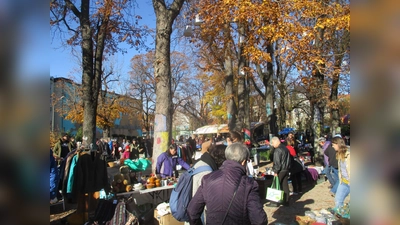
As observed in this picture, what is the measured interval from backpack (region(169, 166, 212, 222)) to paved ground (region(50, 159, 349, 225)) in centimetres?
326

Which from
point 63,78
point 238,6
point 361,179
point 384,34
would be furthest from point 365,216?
point 63,78

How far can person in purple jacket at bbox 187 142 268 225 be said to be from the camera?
2448 millimetres

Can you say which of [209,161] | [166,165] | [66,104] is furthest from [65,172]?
[66,104]

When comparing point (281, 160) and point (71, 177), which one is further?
point (281, 160)

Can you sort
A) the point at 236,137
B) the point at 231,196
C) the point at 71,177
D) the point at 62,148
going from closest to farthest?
the point at 231,196, the point at 71,177, the point at 236,137, the point at 62,148

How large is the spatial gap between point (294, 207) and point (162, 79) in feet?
15.8

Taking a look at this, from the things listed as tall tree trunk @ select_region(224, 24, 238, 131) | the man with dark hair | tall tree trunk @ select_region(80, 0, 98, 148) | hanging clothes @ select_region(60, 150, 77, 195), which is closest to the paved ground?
hanging clothes @ select_region(60, 150, 77, 195)

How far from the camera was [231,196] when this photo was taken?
2.48 metres

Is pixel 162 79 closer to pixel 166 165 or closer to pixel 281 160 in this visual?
pixel 166 165

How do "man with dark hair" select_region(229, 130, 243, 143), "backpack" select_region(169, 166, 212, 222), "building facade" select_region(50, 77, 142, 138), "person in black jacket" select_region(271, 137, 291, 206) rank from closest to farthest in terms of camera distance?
1. "backpack" select_region(169, 166, 212, 222)
2. "man with dark hair" select_region(229, 130, 243, 143)
3. "person in black jacket" select_region(271, 137, 291, 206)
4. "building facade" select_region(50, 77, 142, 138)

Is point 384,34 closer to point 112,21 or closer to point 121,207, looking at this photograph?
point 121,207

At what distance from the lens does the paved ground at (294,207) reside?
20.7ft

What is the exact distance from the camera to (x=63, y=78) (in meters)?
36.5

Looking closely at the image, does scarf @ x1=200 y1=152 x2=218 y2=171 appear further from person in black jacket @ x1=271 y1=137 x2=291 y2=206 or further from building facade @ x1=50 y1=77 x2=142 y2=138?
building facade @ x1=50 y1=77 x2=142 y2=138
